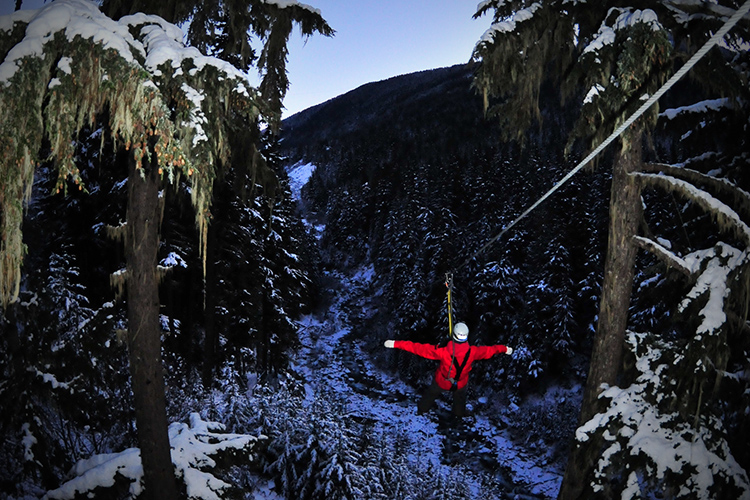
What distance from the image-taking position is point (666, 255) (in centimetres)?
589

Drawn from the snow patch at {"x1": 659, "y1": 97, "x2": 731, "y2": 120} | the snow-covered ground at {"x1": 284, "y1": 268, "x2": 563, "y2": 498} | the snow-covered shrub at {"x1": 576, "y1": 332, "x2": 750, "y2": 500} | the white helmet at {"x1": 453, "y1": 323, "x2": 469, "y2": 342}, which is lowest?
the snow-covered ground at {"x1": 284, "y1": 268, "x2": 563, "y2": 498}

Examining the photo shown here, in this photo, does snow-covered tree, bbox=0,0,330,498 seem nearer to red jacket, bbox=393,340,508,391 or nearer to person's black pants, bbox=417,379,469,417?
red jacket, bbox=393,340,508,391

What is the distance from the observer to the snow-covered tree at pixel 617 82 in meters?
5.31

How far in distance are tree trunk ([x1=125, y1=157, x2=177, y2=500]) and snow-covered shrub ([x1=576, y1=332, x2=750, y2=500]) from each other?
5.70 meters

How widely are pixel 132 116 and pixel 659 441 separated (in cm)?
703

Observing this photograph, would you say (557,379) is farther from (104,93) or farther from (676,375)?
(104,93)

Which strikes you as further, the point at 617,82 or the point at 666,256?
the point at 666,256

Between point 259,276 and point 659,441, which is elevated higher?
point 259,276

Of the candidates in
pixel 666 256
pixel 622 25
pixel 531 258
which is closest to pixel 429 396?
pixel 666 256

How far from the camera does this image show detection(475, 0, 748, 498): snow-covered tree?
5.31 metres

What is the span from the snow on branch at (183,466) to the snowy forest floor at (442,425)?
5370 millimetres

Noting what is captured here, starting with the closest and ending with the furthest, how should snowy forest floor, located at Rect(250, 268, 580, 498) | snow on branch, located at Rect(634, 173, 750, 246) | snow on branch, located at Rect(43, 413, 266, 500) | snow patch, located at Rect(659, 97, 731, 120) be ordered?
snow on branch, located at Rect(634, 173, 750, 246), snow on branch, located at Rect(43, 413, 266, 500), snow patch, located at Rect(659, 97, 731, 120), snowy forest floor, located at Rect(250, 268, 580, 498)

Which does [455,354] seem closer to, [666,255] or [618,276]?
[618,276]

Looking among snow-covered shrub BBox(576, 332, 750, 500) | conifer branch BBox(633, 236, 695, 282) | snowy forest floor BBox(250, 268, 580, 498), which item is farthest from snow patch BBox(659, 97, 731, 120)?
snowy forest floor BBox(250, 268, 580, 498)
